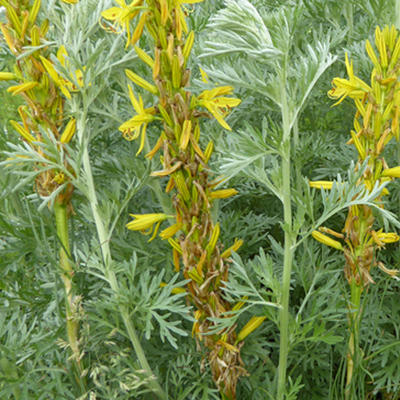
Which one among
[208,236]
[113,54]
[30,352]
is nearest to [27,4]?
[113,54]

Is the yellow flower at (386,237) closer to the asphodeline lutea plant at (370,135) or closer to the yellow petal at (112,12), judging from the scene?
the asphodeline lutea plant at (370,135)

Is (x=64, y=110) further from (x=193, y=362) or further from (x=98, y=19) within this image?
(x=193, y=362)

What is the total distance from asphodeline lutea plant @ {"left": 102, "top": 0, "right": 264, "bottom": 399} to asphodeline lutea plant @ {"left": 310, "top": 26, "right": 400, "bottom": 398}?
0.26m

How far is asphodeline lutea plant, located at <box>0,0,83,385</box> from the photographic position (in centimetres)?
112

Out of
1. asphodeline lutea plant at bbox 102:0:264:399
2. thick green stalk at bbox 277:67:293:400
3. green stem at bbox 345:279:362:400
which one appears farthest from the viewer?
green stem at bbox 345:279:362:400

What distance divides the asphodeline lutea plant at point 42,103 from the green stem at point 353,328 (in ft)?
2.17

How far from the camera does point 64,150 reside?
1218 millimetres

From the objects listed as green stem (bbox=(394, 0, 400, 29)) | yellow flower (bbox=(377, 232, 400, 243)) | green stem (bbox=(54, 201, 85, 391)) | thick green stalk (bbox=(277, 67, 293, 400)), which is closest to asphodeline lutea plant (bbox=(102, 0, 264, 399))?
→ thick green stalk (bbox=(277, 67, 293, 400))

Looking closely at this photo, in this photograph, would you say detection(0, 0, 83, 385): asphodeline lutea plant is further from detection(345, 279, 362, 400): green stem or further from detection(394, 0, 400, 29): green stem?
detection(394, 0, 400, 29): green stem

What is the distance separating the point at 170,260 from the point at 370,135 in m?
0.67

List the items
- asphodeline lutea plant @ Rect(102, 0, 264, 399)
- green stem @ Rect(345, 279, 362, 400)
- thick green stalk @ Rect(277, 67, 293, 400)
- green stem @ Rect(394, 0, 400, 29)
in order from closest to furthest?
asphodeline lutea plant @ Rect(102, 0, 264, 399)
thick green stalk @ Rect(277, 67, 293, 400)
green stem @ Rect(345, 279, 362, 400)
green stem @ Rect(394, 0, 400, 29)

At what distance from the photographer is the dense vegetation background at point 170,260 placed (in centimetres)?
112

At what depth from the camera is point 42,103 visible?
119 centimetres

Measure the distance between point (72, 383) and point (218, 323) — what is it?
0.42m
